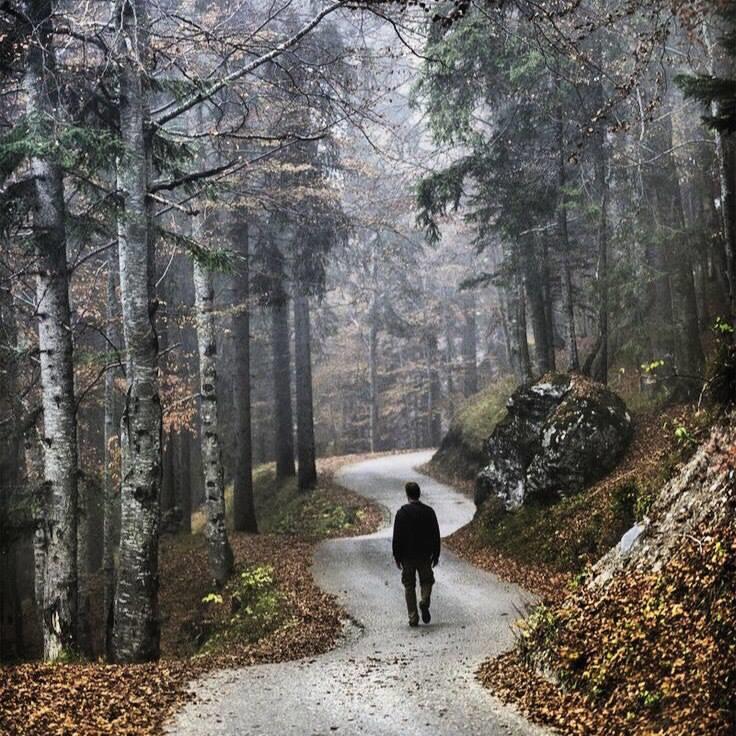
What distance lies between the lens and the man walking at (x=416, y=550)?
33.3ft

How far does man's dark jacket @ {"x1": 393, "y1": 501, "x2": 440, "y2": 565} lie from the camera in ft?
33.5

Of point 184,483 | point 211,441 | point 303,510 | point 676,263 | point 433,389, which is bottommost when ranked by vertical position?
point 303,510

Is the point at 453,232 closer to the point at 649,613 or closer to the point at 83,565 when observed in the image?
the point at 83,565

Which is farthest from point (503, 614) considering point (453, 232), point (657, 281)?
point (453, 232)

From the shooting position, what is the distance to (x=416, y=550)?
10.2 metres

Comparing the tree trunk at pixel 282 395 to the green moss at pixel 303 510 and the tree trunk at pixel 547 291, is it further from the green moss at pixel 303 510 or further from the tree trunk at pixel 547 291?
the tree trunk at pixel 547 291

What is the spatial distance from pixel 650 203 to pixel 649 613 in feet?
47.4

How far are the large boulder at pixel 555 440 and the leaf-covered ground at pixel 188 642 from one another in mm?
4845

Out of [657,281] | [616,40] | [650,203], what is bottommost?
[657,281]

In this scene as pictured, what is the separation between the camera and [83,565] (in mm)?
16062

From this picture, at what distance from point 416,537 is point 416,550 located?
18cm

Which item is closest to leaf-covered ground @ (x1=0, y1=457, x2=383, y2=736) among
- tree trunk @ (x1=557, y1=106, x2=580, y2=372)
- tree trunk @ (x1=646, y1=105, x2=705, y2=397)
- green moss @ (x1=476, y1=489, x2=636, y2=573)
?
green moss @ (x1=476, y1=489, x2=636, y2=573)

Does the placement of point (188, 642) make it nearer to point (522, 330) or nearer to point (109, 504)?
point (109, 504)

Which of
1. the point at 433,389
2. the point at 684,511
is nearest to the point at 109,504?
the point at 684,511
